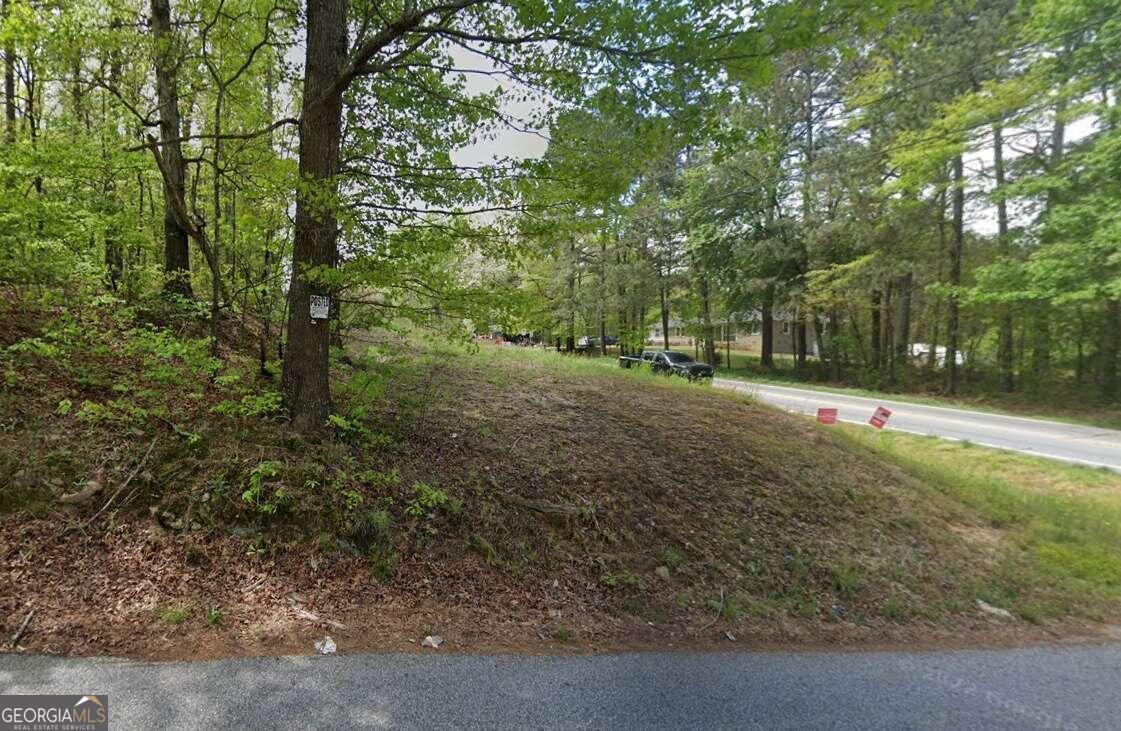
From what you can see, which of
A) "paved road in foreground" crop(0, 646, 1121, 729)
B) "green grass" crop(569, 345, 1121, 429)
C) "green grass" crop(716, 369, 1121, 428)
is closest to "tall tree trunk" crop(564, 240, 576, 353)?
"green grass" crop(569, 345, 1121, 429)

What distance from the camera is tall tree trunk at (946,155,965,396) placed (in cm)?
1769

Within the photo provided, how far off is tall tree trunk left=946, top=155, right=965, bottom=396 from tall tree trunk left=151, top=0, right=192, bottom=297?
2062cm

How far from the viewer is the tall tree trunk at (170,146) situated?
5.61m

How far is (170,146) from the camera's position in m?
5.91

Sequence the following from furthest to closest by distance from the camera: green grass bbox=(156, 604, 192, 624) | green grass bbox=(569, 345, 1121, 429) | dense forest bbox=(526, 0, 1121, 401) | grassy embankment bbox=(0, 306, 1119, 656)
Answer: green grass bbox=(569, 345, 1121, 429) < dense forest bbox=(526, 0, 1121, 401) < grassy embankment bbox=(0, 306, 1119, 656) < green grass bbox=(156, 604, 192, 624)

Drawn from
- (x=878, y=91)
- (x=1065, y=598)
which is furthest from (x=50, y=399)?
(x=878, y=91)

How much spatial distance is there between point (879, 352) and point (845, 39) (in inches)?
A: 903

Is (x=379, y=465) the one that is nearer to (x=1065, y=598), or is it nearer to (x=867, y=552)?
(x=867, y=552)

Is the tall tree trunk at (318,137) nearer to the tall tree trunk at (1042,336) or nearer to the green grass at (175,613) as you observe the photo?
the green grass at (175,613)

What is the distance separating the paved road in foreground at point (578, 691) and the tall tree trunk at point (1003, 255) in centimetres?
1782

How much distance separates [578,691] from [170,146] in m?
7.10

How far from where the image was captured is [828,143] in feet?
69.6

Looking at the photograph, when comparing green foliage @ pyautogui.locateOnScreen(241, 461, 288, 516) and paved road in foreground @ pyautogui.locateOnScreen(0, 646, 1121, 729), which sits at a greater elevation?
green foliage @ pyautogui.locateOnScreen(241, 461, 288, 516)

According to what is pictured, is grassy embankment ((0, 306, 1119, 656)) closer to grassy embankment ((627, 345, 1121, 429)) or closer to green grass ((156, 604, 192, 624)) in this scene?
green grass ((156, 604, 192, 624))
